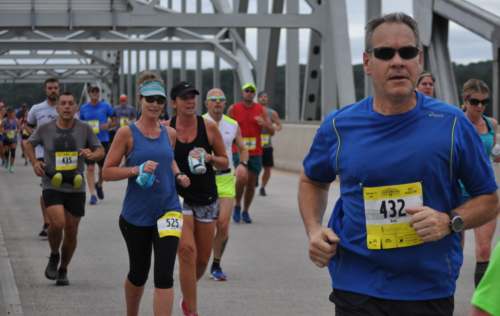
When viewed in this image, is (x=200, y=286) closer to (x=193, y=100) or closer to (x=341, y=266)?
(x=193, y=100)

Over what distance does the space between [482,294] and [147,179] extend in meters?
3.58

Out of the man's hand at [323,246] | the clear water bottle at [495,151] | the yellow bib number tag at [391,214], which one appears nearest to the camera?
the yellow bib number tag at [391,214]

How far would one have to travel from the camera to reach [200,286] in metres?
7.14

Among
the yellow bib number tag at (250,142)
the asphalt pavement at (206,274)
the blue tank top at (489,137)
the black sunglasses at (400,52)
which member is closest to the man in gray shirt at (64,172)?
the asphalt pavement at (206,274)

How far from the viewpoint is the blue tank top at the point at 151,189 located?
515 centimetres

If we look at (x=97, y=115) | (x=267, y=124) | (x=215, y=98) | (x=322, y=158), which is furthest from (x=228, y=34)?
(x=322, y=158)

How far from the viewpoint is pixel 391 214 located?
2957 millimetres

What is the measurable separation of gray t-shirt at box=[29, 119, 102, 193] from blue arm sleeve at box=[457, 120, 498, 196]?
5.06 metres

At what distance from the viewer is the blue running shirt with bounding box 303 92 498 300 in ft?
9.59

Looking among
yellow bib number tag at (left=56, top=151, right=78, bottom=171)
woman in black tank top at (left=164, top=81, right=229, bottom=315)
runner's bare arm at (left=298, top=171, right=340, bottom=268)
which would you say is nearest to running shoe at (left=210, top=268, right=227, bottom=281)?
woman in black tank top at (left=164, top=81, right=229, bottom=315)

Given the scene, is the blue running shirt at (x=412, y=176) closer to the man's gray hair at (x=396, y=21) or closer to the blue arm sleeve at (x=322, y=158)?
the blue arm sleeve at (x=322, y=158)

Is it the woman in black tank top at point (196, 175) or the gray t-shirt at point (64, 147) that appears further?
the gray t-shirt at point (64, 147)

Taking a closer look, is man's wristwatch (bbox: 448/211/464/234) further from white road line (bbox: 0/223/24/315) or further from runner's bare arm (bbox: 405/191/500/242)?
white road line (bbox: 0/223/24/315)

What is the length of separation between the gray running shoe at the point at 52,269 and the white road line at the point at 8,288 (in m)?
0.30
